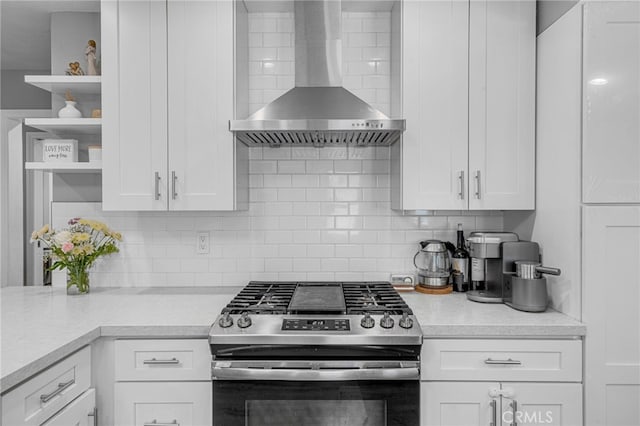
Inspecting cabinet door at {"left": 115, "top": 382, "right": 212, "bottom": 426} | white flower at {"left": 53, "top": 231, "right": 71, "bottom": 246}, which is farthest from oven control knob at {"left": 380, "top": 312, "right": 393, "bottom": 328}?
white flower at {"left": 53, "top": 231, "right": 71, "bottom": 246}

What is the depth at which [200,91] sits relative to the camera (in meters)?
2.10

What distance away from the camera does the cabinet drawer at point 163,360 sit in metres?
1.68

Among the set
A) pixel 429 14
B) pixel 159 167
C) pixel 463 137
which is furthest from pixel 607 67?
pixel 159 167

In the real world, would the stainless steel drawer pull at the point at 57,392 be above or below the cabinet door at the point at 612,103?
below

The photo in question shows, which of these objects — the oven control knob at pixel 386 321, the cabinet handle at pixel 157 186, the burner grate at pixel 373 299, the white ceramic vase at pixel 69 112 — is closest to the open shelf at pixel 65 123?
the white ceramic vase at pixel 69 112

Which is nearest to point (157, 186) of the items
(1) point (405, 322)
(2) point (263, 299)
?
(2) point (263, 299)

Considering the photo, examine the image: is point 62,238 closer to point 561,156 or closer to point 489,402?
point 489,402

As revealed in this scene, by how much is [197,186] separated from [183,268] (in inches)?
23.8

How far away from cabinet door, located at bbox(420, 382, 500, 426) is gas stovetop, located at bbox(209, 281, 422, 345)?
0.27m

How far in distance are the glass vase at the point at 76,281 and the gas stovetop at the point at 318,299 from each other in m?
0.89

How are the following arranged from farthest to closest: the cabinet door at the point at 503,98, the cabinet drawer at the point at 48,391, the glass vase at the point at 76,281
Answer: the glass vase at the point at 76,281, the cabinet door at the point at 503,98, the cabinet drawer at the point at 48,391

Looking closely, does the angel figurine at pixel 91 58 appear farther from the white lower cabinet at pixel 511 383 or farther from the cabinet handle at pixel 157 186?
the white lower cabinet at pixel 511 383

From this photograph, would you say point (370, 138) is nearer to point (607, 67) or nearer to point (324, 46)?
point (324, 46)

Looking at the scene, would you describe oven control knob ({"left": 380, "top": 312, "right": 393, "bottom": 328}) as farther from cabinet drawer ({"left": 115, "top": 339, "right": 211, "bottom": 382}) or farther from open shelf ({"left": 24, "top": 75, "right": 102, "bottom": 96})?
open shelf ({"left": 24, "top": 75, "right": 102, "bottom": 96})
